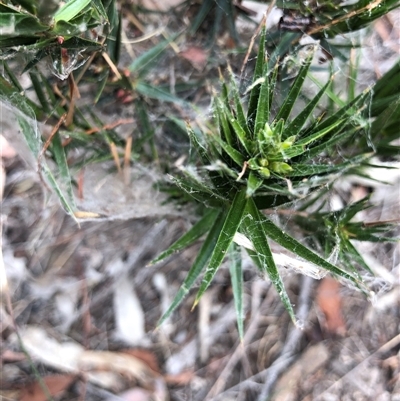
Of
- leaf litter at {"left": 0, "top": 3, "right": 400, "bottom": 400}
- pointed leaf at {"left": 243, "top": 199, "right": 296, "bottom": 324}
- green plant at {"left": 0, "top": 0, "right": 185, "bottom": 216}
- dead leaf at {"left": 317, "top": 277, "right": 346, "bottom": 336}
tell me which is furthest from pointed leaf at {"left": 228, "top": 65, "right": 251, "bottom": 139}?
dead leaf at {"left": 317, "top": 277, "right": 346, "bottom": 336}

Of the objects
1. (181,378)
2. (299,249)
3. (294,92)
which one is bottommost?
(181,378)

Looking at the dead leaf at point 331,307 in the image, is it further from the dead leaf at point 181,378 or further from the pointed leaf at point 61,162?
the pointed leaf at point 61,162

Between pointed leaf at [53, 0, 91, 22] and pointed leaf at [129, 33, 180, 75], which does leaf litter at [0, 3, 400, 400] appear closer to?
pointed leaf at [129, 33, 180, 75]

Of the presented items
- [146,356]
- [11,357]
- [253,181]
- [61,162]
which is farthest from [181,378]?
[253,181]

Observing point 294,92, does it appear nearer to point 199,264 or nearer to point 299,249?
point 299,249

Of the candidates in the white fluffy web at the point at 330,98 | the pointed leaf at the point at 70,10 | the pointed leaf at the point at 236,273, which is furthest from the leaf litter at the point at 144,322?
the pointed leaf at the point at 70,10
